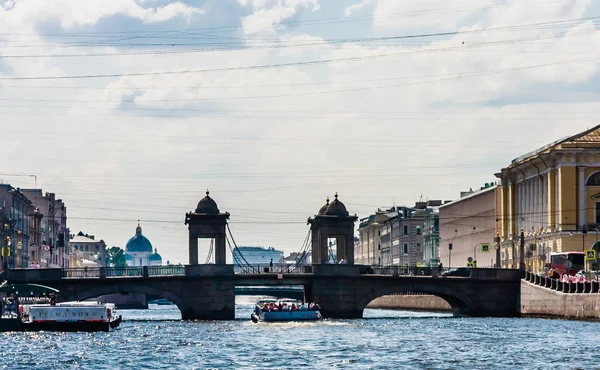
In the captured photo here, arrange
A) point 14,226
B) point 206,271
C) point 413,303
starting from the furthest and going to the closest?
point 413,303 < point 14,226 < point 206,271

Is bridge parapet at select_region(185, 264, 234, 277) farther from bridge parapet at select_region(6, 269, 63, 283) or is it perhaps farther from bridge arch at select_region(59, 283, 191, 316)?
bridge parapet at select_region(6, 269, 63, 283)

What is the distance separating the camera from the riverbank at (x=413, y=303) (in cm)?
15838

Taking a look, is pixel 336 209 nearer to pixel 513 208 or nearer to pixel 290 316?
pixel 290 316

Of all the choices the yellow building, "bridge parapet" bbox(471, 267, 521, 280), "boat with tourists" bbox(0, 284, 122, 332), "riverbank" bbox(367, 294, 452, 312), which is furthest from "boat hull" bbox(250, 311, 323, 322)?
"riverbank" bbox(367, 294, 452, 312)

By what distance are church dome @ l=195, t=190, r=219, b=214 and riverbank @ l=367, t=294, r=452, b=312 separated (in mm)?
31957

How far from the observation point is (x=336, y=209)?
438 feet

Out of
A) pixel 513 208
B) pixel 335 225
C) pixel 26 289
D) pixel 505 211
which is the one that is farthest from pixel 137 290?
pixel 505 211

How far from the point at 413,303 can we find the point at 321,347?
298 feet

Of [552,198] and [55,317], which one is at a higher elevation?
[552,198]

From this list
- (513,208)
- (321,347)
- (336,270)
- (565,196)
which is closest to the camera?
(321,347)

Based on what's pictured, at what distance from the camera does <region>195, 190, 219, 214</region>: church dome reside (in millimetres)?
128625

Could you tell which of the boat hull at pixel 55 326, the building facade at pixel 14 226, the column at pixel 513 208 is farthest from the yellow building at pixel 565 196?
the boat hull at pixel 55 326

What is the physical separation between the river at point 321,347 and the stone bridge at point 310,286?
43.8 feet

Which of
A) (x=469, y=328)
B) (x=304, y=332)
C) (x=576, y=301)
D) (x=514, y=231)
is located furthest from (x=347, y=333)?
(x=514, y=231)
